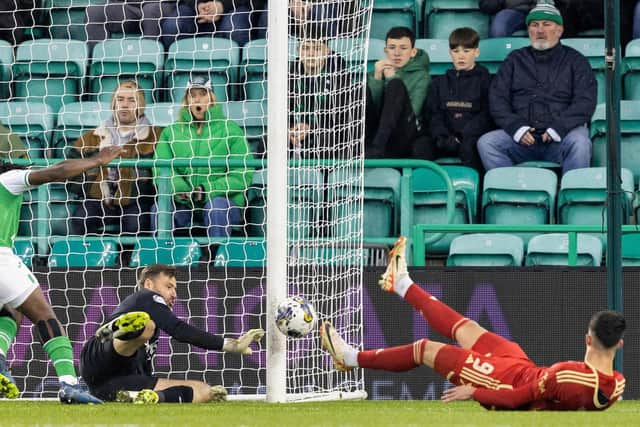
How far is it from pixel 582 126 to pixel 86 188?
4.09 metres

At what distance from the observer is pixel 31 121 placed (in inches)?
538

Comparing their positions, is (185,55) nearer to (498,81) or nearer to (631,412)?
(498,81)

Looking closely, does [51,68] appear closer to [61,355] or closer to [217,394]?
[217,394]

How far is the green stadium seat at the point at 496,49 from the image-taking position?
14.5m

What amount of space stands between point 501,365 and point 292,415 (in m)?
1.22

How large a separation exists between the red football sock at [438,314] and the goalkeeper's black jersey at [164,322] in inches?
52.4

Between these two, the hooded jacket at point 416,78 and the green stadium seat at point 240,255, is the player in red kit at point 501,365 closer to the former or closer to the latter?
the green stadium seat at point 240,255

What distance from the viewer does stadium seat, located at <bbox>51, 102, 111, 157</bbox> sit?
13.5m

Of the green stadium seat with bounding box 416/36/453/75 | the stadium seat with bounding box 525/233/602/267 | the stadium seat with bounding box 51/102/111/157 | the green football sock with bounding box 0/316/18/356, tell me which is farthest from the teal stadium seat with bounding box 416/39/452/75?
the green football sock with bounding box 0/316/18/356

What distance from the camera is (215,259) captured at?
1251cm

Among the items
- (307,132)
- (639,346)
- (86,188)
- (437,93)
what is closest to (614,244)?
(639,346)

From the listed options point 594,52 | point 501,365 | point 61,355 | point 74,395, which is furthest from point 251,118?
point 501,365

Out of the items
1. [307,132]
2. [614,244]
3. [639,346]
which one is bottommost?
[639,346]

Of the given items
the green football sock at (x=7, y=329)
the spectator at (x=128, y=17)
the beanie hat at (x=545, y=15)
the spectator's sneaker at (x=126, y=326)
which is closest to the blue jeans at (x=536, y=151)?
the beanie hat at (x=545, y=15)
